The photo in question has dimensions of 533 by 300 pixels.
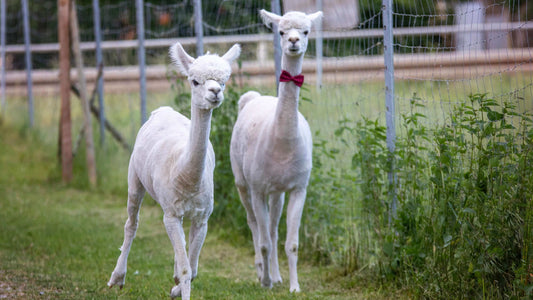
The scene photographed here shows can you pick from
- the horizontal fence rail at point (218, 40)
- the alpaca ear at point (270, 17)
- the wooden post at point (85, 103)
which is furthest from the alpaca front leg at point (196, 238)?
the wooden post at point (85, 103)

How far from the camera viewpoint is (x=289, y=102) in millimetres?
5789

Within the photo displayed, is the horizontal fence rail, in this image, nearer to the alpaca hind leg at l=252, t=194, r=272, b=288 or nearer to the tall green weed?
the tall green weed

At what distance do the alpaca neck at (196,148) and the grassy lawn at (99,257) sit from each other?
1379 millimetres

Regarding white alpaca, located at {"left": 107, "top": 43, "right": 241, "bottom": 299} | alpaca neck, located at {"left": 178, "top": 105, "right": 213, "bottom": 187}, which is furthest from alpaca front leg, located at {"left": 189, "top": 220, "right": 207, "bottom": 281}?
alpaca neck, located at {"left": 178, "top": 105, "right": 213, "bottom": 187}

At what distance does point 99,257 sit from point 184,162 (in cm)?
295

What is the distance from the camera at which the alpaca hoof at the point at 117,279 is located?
19.1 ft

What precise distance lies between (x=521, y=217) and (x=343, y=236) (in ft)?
8.76

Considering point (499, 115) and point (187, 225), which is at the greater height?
point (499, 115)

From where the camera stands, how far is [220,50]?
33.5 ft

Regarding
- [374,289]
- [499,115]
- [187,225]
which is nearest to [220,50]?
[187,225]

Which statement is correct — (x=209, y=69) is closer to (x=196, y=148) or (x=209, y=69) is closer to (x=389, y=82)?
(x=196, y=148)

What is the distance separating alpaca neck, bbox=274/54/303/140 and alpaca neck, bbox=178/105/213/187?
1.14 m

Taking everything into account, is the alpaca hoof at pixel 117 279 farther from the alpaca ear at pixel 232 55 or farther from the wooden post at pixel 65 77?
the wooden post at pixel 65 77

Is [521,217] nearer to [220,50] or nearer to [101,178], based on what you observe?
[220,50]
